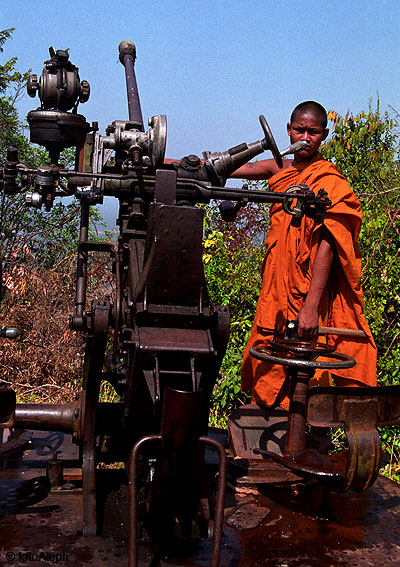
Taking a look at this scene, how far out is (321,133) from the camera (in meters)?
4.70

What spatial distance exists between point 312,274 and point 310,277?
17 cm

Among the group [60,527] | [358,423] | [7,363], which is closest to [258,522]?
[358,423]

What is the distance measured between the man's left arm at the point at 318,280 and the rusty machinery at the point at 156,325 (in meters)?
0.46

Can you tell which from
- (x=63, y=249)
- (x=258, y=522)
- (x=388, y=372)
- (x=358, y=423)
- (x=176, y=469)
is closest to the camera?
(x=176, y=469)

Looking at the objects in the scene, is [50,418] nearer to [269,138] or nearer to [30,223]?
[269,138]

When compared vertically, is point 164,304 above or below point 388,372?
above

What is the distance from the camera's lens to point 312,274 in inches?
172

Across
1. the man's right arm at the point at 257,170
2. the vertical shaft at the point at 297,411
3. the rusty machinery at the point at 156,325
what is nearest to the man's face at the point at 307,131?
the man's right arm at the point at 257,170

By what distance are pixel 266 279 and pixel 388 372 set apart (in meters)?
1.63

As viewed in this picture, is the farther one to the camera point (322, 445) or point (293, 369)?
point (322, 445)

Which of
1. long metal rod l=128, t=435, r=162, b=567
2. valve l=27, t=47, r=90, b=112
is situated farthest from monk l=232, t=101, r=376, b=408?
long metal rod l=128, t=435, r=162, b=567

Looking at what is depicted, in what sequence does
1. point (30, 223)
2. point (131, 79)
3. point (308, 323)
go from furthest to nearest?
1. point (30, 223)
2. point (131, 79)
3. point (308, 323)

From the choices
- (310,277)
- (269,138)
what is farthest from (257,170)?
(269,138)

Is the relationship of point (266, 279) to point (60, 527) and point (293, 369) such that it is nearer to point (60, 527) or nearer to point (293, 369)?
point (293, 369)
